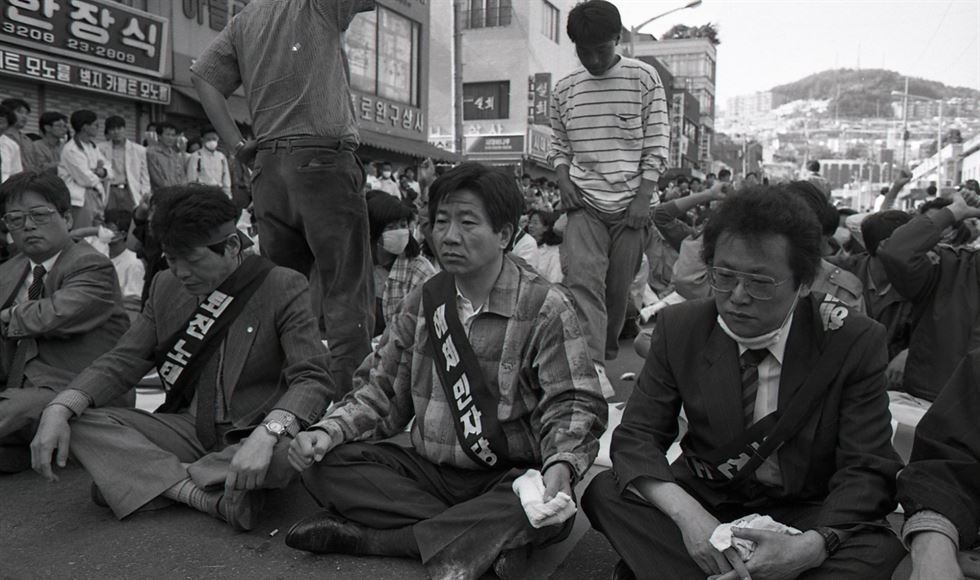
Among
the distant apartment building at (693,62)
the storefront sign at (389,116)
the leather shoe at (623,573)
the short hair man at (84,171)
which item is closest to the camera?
the leather shoe at (623,573)

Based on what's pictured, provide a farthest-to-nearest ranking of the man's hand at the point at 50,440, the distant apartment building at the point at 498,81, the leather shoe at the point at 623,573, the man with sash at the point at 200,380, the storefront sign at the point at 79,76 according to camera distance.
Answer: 1. the distant apartment building at the point at 498,81
2. the storefront sign at the point at 79,76
3. the man with sash at the point at 200,380
4. the man's hand at the point at 50,440
5. the leather shoe at the point at 623,573

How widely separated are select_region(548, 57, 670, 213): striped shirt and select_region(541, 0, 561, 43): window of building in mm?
30035

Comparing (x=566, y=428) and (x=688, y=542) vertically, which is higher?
(x=566, y=428)

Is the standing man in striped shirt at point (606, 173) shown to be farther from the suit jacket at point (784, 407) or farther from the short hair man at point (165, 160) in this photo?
the short hair man at point (165, 160)

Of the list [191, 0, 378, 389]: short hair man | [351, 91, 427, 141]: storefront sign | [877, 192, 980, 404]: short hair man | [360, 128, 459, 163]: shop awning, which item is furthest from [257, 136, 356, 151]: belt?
[351, 91, 427, 141]: storefront sign

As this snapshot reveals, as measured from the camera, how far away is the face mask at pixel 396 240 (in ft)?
17.9

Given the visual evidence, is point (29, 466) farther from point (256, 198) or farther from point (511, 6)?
point (511, 6)

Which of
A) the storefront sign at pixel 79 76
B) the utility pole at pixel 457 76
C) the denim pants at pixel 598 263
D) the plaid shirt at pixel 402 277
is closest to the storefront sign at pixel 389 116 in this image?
the utility pole at pixel 457 76

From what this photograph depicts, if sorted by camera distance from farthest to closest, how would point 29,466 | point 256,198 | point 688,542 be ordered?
point 256,198
point 29,466
point 688,542

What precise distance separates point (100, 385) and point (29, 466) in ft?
2.81

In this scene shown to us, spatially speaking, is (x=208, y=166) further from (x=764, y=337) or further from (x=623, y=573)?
(x=764, y=337)

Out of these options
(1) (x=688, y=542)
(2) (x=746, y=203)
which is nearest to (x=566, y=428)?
(1) (x=688, y=542)

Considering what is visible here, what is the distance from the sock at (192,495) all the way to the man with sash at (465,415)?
0.48 meters

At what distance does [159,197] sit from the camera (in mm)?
3322
